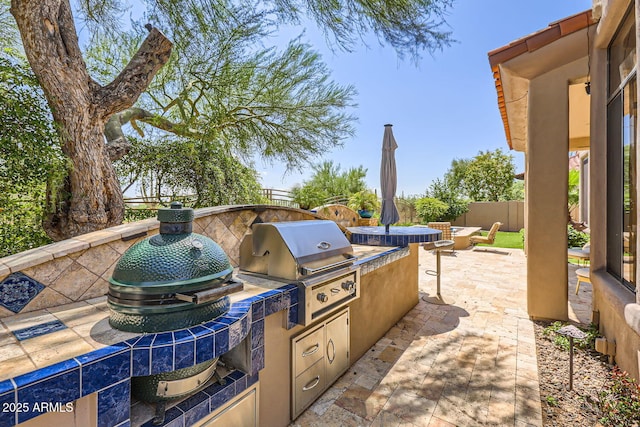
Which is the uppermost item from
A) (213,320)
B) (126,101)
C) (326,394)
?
(126,101)

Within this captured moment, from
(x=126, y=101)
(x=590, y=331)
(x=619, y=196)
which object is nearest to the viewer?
(x=619, y=196)

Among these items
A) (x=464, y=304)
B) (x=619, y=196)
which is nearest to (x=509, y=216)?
(x=464, y=304)

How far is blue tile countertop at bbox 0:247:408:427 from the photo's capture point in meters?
1.07

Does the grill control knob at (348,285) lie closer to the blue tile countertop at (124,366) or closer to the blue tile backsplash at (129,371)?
the blue tile countertop at (124,366)

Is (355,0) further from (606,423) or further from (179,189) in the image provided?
(606,423)

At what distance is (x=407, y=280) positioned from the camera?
197 inches

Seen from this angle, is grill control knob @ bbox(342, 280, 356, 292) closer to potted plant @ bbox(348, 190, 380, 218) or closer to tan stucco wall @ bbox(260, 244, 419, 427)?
tan stucco wall @ bbox(260, 244, 419, 427)

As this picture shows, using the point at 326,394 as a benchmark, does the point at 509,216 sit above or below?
above

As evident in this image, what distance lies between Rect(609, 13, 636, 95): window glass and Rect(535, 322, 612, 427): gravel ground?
335 centimetres

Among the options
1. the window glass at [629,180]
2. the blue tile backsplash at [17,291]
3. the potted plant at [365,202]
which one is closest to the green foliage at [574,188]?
the potted plant at [365,202]

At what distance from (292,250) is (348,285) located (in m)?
0.84

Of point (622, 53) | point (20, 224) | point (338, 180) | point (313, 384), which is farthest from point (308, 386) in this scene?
point (338, 180)

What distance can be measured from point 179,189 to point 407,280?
5303 millimetres

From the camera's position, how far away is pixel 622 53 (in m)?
3.33
